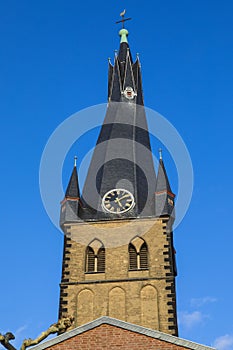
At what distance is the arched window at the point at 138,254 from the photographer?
36531 mm

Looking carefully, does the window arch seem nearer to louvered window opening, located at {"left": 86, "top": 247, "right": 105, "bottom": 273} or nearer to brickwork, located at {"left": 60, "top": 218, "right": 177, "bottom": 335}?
louvered window opening, located at {"left": 86, "top": 247, "right": 105, "bottom": 273}

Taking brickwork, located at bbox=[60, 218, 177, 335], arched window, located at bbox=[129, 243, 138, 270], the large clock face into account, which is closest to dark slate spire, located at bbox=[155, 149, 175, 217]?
brickwork, located at bbox=[60, 218, 177, 335]

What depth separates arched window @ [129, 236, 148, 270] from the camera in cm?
3653

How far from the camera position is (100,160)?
43094 millimetres

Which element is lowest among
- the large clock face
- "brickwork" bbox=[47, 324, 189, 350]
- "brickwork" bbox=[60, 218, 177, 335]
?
"brickwork" bbox=[47, 324, 189, 350]

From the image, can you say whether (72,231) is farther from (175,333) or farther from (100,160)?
(175,333)

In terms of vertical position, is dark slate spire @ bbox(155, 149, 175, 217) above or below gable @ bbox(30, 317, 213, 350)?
above

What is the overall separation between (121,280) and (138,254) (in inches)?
85.2

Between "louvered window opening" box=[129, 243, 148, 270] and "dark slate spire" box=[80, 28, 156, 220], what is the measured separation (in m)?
2.28

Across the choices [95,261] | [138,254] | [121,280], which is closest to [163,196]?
[138,254]

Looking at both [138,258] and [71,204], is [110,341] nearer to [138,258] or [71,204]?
[138,258]

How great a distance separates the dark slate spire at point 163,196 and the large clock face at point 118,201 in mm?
1718

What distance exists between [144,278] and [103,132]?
14.2m

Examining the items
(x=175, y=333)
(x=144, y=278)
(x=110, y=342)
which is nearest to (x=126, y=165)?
(x=144, y=278)
